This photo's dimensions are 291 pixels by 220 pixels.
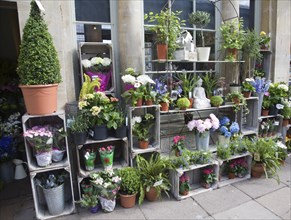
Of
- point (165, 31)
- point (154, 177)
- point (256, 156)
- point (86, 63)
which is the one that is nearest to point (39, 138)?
point (86, 63)

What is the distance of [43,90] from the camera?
2045 millimetres

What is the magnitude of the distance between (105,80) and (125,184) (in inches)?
47.8

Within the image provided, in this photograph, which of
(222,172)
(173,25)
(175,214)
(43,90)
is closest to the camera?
(43,90)

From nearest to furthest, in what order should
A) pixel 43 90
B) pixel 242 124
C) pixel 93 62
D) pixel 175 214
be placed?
pixel 43 90 < pixel 175 214 < pixel 93 62 < pixel 242 124

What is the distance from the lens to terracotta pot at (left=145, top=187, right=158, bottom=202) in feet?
8.25

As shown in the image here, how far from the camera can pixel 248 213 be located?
92.2 inches

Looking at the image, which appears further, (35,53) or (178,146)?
(178,146)

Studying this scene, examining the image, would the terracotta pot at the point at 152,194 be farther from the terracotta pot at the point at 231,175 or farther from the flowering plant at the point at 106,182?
the terracotta pot at the point at 231,175

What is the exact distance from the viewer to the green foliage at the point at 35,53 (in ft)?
6.53

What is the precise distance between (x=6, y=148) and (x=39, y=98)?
5.06 feet

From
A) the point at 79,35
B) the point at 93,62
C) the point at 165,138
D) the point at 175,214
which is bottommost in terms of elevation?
the point at 175,214

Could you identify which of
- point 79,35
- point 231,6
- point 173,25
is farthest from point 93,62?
point 231,6

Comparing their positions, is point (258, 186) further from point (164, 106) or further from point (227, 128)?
point (164, 106)

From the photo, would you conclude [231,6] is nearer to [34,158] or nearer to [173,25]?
[173,25]
